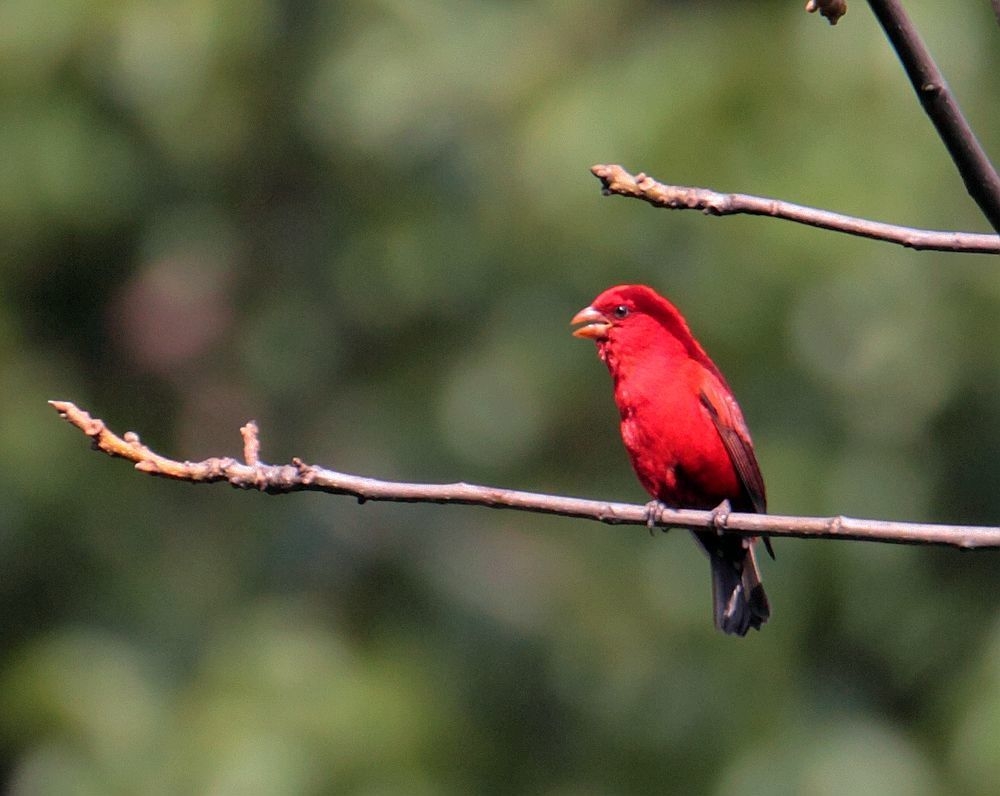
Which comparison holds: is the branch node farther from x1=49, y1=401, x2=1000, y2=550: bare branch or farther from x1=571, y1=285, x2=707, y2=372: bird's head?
x1=571, y1=285, x2=707, y2=372: bird's head

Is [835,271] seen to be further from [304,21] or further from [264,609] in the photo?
[304,21]

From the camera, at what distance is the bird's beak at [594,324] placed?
5.48 m

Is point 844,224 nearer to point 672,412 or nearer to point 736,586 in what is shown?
point 672,412

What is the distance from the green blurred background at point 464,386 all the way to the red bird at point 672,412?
7.72 feet

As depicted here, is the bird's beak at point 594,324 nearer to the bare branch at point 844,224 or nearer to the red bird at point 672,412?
the red bird at point 672,412

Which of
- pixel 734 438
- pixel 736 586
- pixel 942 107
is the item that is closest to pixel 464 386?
pixel 736 586

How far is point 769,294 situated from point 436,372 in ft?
9.85

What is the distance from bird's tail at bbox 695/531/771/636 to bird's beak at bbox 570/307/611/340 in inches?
27.6

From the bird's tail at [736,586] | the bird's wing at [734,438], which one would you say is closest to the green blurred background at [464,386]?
the bird's tail at [736,586]

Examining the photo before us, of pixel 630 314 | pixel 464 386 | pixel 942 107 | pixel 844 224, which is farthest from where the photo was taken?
pixel 464 386

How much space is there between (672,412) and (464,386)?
5.90 metres

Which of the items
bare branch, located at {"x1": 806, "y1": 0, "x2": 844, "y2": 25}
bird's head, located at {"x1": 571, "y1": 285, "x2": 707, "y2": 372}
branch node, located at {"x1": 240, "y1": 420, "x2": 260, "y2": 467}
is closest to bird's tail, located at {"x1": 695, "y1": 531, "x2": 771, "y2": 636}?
bird's head, located at {"x1": 571, "y1": 285, "x2": 707, "y2": 372}

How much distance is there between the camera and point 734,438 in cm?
534

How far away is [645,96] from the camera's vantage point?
30.2 feet
